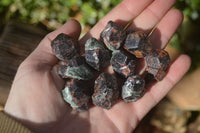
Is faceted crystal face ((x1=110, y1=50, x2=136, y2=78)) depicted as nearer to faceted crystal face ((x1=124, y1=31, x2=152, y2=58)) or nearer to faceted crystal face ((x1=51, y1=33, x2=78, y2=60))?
faceted crystal face ((x1=124, y1=31, x2=152, y2=58))

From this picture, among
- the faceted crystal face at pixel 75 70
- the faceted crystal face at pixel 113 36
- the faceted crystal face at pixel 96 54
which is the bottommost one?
the faceted crystal face at pixel 75 70

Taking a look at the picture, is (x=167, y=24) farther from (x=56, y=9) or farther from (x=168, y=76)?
(x=56, y=9)

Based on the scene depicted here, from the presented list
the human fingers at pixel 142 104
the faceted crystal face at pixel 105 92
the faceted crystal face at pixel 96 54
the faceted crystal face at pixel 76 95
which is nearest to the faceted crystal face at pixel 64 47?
the faceted crystal face at pixel 96 54

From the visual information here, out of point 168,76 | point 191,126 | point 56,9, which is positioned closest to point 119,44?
point 168,76

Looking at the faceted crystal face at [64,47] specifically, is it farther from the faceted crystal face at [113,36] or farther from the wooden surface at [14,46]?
the wooden surface at [14,46]

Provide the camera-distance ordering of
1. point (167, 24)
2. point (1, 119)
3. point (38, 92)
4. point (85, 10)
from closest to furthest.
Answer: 1. point (1, 119)
2. point (38, 92)
3. point (167, 24)
4. point (85, 10)

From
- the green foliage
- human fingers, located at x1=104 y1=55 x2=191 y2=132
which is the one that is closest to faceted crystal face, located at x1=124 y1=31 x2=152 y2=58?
human fingers, located at x1=104 y1=55 x2=191 y2=132
